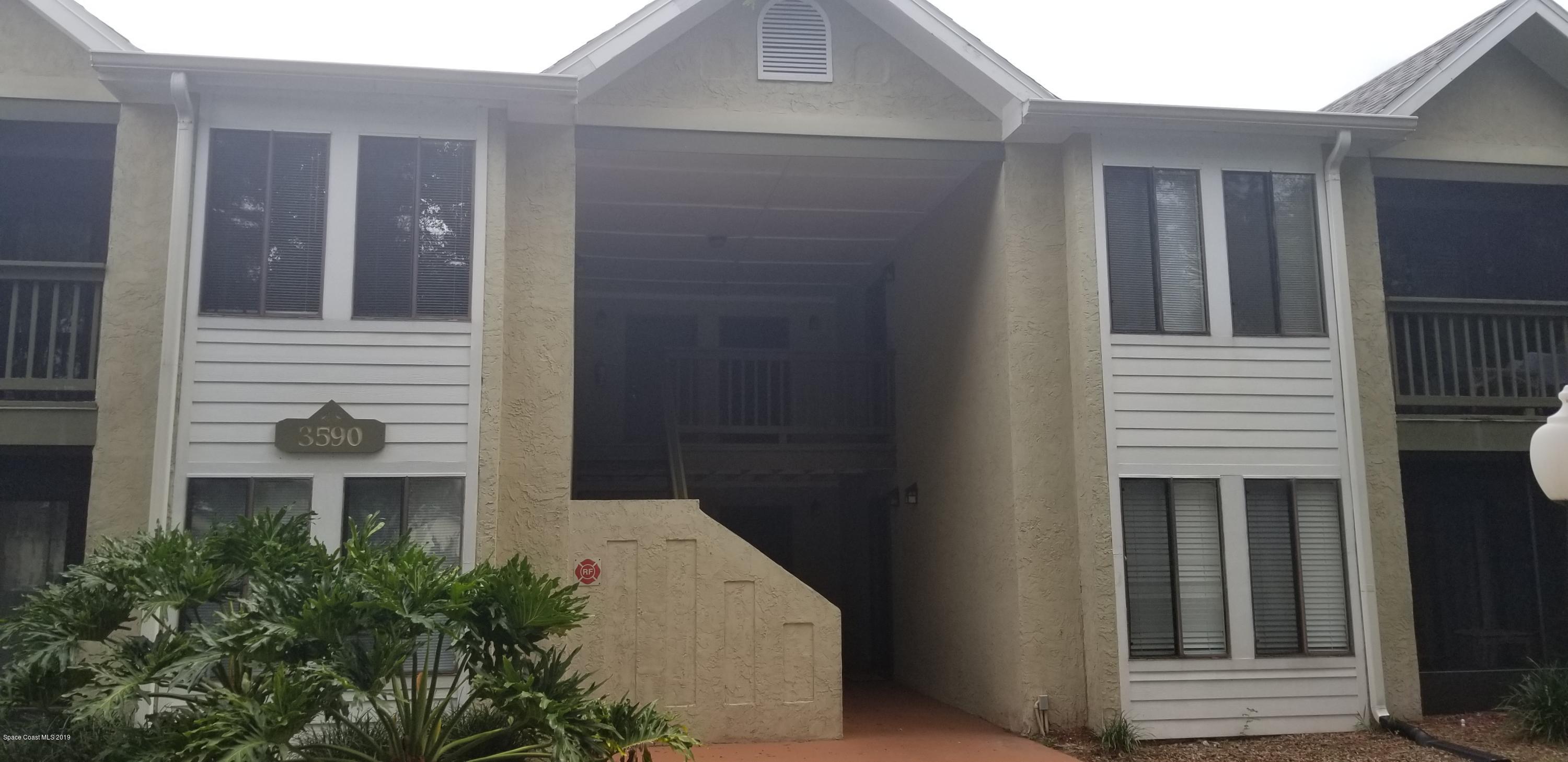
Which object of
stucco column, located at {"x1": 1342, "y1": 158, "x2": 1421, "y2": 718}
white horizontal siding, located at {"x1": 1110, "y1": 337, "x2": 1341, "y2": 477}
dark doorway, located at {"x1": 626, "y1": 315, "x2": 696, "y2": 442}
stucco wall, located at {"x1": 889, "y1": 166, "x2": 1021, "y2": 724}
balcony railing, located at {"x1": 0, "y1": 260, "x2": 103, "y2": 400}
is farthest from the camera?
dark doorway, located at {"x1": 626, "y1": 315, "x2": 696, "y2": 442}

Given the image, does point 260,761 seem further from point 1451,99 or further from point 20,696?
point 1451,99

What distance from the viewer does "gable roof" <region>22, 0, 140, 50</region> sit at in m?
9.82

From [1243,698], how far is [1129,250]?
4063 mm

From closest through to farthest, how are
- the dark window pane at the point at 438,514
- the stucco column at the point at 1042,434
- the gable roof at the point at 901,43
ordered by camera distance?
1. the dark window pane at the point at 438,514
2. the gable roof at the point at 901,43
3. the stucco column at the point at 1042,434

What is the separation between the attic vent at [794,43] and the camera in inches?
434

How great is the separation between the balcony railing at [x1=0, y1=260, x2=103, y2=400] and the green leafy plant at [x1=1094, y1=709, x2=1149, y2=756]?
888 centimetres

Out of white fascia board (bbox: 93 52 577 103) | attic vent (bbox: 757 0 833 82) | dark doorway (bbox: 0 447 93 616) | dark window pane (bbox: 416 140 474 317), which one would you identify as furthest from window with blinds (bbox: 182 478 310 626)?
attic vent (bbox: 757 0 833 82)

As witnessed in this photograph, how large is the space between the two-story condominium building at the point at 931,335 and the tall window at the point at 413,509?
0.11ft

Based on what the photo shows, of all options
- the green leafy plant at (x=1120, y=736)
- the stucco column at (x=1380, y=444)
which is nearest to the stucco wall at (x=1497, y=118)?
the stucco column at (x=1380, y=444)

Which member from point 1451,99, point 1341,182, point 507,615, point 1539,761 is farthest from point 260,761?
point 1451,99

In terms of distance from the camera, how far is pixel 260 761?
19.1 feet

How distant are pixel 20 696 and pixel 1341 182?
11480 mm

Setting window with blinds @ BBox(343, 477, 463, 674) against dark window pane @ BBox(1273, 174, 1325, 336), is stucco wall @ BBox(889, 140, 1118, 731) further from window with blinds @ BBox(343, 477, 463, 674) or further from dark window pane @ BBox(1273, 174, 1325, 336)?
window with blinds @ BBox(343, 477, 463, 674)

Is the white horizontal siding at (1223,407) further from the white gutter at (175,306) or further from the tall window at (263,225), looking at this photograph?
the white gutter at (175,306)
